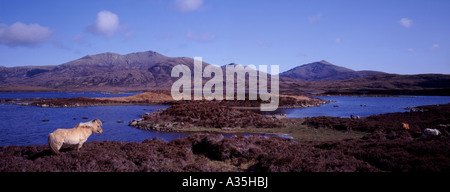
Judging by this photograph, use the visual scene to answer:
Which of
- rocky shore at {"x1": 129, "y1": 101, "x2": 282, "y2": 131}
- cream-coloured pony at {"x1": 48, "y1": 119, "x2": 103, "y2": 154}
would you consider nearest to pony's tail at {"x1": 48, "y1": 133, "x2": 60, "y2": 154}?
cream-coloured pony at {"x1": 48, "y1": 119, "x2": 103, "y2": 154}

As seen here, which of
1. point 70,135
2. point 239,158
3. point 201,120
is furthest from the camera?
point 201,120

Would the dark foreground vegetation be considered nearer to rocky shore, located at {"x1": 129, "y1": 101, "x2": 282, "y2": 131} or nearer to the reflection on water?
rocky shore, located at {"x1": 129, "y1": 101, "x2": 282, "y2": 131}

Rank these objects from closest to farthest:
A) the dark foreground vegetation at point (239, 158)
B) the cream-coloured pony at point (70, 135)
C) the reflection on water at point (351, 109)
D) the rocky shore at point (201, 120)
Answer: the dark foreground vegetation at point (239, 158) → the cream-coloured pony at point (70, 135) → the rocky shore at point (201, 120) → the reflection on water at point (351, 109)

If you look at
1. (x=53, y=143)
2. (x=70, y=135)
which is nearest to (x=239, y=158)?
(x=70, y=135)

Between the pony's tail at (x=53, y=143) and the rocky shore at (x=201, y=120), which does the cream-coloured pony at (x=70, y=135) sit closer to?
the pony's tail at (x=53, y=143)

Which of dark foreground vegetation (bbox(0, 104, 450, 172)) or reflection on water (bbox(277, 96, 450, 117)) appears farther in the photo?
reflection on water (bbox(277, 96, 450, 117))

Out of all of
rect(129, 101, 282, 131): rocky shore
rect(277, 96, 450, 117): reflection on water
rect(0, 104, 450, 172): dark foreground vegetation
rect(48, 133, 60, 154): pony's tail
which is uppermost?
rect(48, 133, 60, 154): pony's tail

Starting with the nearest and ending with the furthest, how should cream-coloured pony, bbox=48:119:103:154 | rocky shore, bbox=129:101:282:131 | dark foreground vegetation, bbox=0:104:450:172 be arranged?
1. dark foreground vegetation, bbox=0:104:450:172
2. cream-coloured pony, bbox=48:119:103:154
3. rocky shore, bbox=129:101:282:131

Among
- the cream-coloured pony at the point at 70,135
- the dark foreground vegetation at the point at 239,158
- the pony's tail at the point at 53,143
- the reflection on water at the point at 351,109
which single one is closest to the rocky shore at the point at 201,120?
the dark foreground vegetation at the point at 239,158

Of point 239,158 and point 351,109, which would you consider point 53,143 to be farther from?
point 351,109

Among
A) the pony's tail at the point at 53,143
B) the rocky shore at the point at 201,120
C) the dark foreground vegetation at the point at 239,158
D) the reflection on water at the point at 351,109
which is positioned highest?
the pony's tail at the point at 53,143
